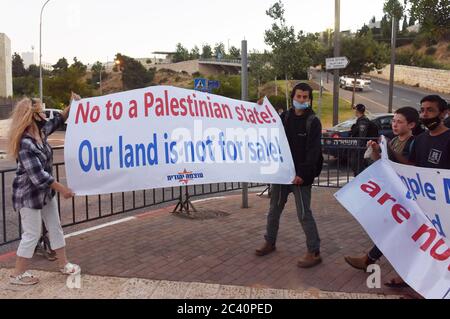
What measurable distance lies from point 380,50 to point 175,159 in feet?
92.6

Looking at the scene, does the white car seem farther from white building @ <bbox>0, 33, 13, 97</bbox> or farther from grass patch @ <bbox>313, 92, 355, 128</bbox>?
white building @ <bbox>0, 33, 13, 97</bbox>

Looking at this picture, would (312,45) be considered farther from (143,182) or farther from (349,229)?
(143,182)

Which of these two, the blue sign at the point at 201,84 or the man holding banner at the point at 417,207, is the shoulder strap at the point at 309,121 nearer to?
the man holding banner at the point at 417,207

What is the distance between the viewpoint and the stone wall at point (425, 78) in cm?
4834

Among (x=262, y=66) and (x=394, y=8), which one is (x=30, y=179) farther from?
(x=262, y=66)

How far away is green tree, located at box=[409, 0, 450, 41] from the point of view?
28.5 feet

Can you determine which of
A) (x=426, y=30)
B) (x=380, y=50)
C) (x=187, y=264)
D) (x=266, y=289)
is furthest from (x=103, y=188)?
(x=380, y=50)

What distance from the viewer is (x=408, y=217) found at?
12.4 ft

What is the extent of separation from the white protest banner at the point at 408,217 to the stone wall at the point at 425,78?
4264 cm

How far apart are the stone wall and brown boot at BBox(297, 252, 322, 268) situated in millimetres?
42358

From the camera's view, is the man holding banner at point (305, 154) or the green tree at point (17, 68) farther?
the green tree at point (17, 68)

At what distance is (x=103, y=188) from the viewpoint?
468cm

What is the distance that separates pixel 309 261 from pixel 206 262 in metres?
1.05

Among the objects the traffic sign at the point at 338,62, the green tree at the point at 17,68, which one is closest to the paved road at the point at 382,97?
the traffic sign at the point at 338,62
